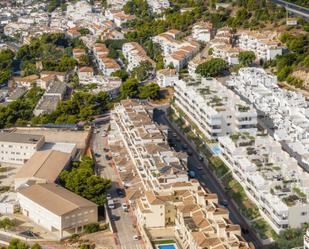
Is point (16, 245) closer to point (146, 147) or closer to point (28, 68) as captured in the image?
point (146, 147)

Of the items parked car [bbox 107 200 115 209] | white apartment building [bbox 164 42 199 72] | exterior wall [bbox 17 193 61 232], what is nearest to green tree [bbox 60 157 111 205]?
parked car [bbox 107 200 115 209]

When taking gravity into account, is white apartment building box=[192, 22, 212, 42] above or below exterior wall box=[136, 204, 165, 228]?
below

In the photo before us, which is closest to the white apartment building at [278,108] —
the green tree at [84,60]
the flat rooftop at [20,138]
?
the flat rooftop at [20,138]

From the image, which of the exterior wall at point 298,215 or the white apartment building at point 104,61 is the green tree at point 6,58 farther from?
the exterior wall at point 298,215

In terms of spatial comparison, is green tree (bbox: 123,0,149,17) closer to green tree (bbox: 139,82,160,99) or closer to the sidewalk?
green tree (bbox: 139,82,160,99)

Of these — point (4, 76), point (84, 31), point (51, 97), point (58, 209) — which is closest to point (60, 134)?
point (51, 97)

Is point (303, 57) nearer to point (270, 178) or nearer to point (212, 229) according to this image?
point (270, 178)
